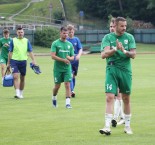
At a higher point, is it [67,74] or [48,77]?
[67,74]

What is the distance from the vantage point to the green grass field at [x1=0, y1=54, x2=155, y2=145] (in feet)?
39.3

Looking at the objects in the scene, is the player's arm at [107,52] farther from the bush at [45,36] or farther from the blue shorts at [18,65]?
the bush at [45,36]

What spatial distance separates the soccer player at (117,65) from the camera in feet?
40.5

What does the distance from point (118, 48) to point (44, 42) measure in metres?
62.6

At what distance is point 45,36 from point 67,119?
195ft

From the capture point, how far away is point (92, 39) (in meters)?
80.9

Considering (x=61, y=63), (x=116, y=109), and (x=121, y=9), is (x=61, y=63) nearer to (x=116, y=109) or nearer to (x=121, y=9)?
(x=116, y=109)

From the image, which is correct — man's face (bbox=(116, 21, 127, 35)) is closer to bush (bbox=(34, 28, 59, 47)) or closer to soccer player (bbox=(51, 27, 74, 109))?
soccer player (bbox=(51, 27, 74, 109))

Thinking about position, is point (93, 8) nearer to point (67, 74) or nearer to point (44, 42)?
point (44, 42)

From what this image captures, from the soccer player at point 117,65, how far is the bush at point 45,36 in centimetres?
6160

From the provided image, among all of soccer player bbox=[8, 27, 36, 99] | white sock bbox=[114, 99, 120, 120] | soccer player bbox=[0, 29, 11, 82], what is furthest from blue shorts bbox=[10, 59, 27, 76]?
white sock bbox=[114, 99, 120, 120]

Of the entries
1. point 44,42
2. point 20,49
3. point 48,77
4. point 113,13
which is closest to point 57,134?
point 20,49

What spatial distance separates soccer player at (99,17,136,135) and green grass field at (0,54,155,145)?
19.8 inches

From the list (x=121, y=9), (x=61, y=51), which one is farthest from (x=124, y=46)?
(x=121, y=9)
